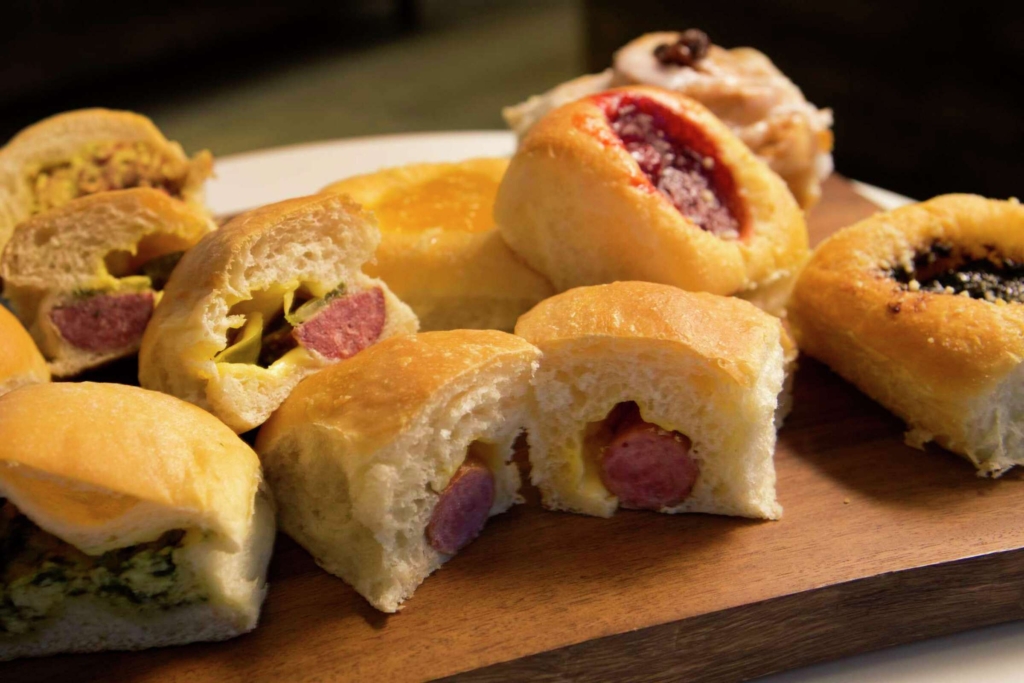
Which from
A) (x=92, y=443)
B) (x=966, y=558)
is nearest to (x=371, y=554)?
(x=92, y=443)

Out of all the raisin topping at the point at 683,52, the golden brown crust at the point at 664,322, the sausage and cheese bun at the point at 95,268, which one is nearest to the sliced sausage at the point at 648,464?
the golden brown crust at the point at 664,322

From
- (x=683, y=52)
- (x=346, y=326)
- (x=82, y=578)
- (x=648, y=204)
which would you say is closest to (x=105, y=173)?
(x=346, y=326)

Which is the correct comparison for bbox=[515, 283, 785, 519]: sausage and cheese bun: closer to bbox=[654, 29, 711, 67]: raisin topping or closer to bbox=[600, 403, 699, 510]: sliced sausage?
bbox=[600, 403, 699, 510]: sliced sausage

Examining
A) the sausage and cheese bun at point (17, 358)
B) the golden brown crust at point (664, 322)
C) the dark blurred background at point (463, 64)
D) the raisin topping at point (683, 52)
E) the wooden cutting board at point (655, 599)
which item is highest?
the raisin topping at point (683, 52)

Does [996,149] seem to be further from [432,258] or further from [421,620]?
[421,620]

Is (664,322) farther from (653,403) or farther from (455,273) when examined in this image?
(455,273)

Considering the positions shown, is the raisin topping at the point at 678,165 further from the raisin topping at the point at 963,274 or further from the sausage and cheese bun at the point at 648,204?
the raisin topping at the point at 963,274
